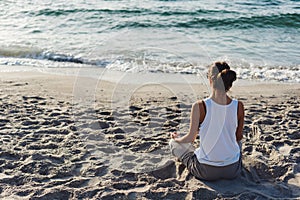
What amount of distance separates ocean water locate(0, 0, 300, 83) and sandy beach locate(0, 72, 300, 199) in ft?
8.40

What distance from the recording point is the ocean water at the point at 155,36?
934 cm

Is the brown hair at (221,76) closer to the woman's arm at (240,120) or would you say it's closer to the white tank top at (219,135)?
the white tank top at (219,135)

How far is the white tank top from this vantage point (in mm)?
3383

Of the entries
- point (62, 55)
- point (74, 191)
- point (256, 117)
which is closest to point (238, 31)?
point (62, 55)

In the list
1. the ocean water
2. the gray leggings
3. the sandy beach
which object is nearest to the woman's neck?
the gray leggings

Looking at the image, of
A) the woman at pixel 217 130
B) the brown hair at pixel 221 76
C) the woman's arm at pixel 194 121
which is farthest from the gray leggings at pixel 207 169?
the brown hair at pixel 221 76

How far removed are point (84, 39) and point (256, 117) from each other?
7.86m

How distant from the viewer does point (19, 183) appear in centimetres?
354

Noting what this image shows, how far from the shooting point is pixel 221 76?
326 cm

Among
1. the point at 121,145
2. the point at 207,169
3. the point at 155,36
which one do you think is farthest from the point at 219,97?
the point at 155,36

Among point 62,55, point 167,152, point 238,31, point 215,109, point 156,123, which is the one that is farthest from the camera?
point 238,31

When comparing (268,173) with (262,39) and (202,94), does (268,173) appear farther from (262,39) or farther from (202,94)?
(262,39)

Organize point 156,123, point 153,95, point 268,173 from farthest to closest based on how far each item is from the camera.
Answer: point 153,95 → point 156,123 → point 268,173

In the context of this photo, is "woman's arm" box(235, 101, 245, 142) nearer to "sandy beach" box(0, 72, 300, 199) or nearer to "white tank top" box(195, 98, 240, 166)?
"white tank top" box(195, 98, 240, 166)
